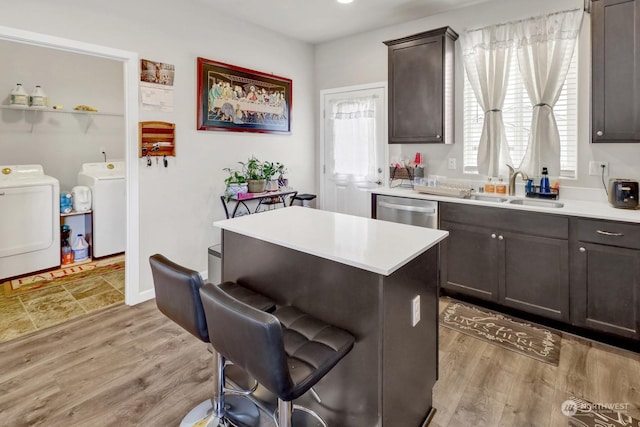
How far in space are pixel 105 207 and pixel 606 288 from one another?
4.99 meters

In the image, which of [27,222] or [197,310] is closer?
[197,310]

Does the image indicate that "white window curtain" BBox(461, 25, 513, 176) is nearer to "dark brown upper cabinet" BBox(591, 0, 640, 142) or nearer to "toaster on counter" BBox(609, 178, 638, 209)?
"dark brown upper cabinet" BBox(591, 0, 640, 142)

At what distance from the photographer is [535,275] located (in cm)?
278

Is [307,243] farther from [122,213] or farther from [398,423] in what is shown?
[122,213]

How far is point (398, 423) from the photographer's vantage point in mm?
1604

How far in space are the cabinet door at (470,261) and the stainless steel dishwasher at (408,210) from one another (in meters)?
0.14

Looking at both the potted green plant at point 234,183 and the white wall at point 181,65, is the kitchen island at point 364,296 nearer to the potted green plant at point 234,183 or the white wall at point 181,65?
the white wall at point 181,65

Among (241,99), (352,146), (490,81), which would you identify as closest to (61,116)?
(241,99)

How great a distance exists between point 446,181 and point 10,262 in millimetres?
4567

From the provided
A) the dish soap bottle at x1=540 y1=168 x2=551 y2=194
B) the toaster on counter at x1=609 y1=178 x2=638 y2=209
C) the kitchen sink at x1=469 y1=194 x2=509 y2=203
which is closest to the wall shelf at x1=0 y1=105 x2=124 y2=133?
the kitchen sink at x1=469 y1=194 x2=509 y2=203

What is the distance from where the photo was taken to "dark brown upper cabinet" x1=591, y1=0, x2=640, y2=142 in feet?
8.21

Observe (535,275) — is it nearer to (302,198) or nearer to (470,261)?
(470,261)

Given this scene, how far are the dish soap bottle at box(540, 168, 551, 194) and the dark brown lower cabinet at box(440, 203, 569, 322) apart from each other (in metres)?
0.54

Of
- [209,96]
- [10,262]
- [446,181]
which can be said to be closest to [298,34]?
[209,96]
